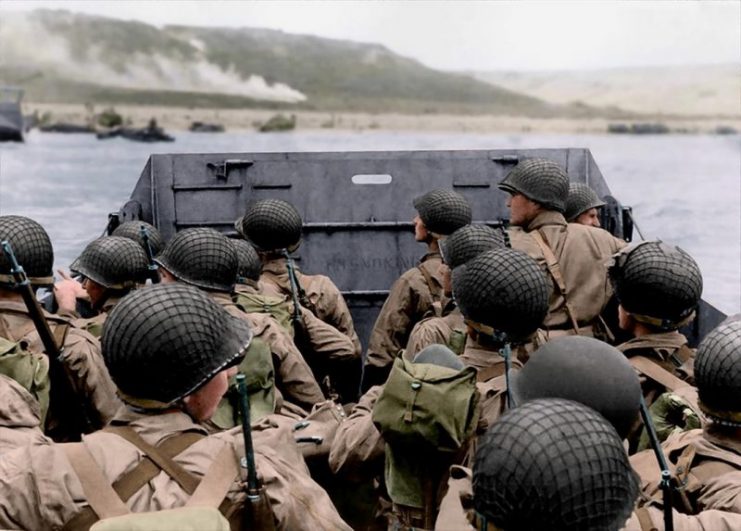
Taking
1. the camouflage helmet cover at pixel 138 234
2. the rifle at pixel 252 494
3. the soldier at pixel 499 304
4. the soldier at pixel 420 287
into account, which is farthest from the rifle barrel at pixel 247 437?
the soldier at pixel 420 287

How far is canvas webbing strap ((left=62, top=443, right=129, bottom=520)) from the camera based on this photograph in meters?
2.21

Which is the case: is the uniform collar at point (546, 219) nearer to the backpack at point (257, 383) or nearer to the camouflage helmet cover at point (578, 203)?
the camouflage helmet cover at point (578, 203)

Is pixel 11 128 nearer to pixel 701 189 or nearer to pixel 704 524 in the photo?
pixel 701 189

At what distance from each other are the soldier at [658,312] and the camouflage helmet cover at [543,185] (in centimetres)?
129

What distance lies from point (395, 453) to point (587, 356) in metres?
0.75

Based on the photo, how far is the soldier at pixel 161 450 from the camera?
88.6 inches

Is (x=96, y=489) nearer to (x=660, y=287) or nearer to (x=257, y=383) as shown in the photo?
(x=257, y=383)

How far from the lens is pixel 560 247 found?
4902 millimetres

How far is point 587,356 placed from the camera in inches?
101

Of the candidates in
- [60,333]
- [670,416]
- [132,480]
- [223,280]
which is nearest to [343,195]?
[223,280]

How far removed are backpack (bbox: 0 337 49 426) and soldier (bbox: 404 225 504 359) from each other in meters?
1.40

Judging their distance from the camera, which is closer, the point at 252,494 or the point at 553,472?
the point at 553,472

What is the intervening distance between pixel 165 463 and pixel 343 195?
16.3 feet

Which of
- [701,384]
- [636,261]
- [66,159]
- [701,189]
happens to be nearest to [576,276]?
[636,261]
